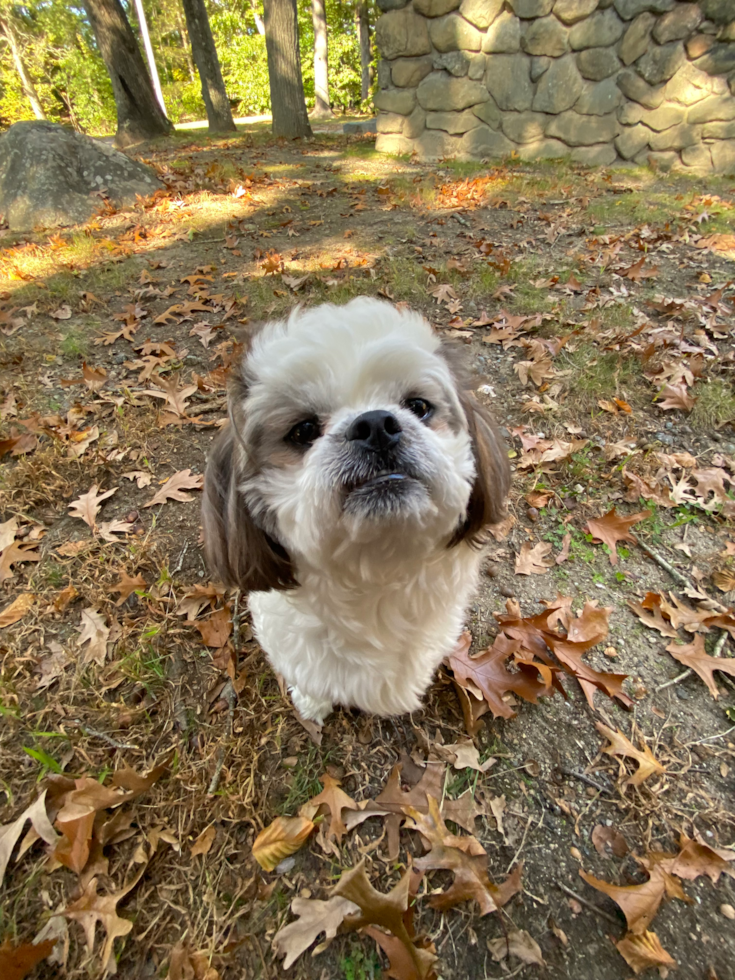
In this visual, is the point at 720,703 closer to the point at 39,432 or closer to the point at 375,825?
the point at 375,825

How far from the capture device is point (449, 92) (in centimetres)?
910

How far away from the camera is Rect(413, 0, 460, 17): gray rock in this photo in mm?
8406

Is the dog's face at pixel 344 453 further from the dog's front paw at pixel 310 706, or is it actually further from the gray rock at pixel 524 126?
the gray rock at pixel 524 126

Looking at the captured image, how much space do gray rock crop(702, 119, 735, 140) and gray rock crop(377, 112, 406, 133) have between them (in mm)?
5424

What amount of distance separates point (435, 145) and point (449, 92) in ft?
2.75

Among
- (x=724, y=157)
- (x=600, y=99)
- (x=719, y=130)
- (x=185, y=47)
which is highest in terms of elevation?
(x=185, y=47)

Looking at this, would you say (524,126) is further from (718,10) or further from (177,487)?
(177,487)

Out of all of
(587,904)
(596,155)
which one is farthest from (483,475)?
(596,155)

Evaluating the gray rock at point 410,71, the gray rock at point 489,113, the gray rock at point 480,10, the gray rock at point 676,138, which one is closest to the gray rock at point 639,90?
the gray rock at point 676,138

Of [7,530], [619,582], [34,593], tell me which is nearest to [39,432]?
[7,530]

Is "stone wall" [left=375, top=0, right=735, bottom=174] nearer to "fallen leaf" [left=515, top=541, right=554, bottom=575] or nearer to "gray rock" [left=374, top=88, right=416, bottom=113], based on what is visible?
"gray rock" [left=374, top=88, right=416, bottom=113]

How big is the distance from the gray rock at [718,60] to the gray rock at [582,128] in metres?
1.34

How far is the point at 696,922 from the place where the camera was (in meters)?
1.63

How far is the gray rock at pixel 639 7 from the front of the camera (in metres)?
7.73
